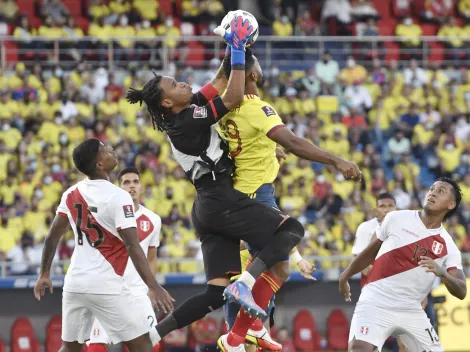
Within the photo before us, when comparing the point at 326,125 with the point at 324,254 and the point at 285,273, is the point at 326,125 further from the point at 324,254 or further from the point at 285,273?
the point at 285,273

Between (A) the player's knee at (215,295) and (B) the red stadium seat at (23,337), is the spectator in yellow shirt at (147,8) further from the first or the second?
(A) the player's knee at (215,295)

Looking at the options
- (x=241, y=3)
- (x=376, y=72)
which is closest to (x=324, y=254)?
(x=376, y=72)

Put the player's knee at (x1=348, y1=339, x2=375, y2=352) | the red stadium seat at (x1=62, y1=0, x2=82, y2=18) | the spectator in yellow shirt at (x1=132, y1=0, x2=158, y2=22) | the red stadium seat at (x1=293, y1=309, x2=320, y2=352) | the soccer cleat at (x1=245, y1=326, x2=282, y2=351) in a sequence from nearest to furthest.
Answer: the soccer cleat at (x1=245, y1=326, x2=282, y2=351) < the player's knee at (x1=348, y1=339, x2=375, y2=352) < the red stadium seat at (x1=293, y1=309, x2=320, y2=352) < the red stadium seat at (x1=62, y1=0, x2=82, y2=18) < the spectator in yellow shirt at (x1=132, y1=0, x2=158, y2=22)

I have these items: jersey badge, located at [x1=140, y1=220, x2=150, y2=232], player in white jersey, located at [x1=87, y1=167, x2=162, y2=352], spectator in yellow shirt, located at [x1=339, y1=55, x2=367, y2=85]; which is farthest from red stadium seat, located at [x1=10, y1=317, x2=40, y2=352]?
spectator in yellow shirt, located at [x1=339, y1=55, x2=367, y2=85]

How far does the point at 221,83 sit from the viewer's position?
31.8 feet

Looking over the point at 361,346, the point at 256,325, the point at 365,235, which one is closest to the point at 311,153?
the point at 256,325

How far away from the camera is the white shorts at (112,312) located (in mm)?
9320

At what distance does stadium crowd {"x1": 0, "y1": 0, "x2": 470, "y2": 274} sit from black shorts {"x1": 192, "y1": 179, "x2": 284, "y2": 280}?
26.6 feet

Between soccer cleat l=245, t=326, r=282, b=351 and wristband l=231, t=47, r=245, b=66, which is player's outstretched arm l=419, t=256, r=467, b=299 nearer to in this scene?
soccer cleat l=245, t=326, r=282, b=351

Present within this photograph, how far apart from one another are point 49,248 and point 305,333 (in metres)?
8.87

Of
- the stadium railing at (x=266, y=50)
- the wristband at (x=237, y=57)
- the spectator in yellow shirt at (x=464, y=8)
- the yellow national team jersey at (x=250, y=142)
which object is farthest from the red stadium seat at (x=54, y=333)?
the spectator in yellow shirt at (x=464, y=8)

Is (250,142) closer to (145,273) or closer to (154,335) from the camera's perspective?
(145,273)

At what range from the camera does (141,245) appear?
11.8m

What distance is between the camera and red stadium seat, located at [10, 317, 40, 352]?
1720 cm
